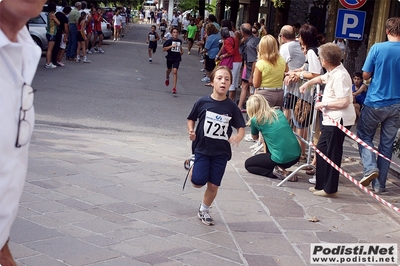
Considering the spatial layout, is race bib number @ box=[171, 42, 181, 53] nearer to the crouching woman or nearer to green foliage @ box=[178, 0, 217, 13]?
the crouching woman

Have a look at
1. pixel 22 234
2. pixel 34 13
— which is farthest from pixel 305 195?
pixel 34 13

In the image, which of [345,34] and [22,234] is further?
[345,34]

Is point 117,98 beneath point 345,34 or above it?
beneath

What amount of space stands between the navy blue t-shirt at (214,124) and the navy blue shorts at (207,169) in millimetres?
65

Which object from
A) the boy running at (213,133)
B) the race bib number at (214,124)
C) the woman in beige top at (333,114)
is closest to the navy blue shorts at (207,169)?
the boy running at (213,133)

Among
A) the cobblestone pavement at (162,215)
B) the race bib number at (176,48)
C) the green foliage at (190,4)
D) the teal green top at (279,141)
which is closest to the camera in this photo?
the cobblestone pavement at (162,215)

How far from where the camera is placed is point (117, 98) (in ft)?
46.3

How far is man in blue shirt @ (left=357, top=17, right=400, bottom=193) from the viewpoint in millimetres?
7336

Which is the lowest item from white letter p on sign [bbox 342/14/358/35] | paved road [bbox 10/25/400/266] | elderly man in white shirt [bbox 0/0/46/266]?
paved road [bbox 10/25/400/266]

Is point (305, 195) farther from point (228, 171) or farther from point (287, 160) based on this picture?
point (228, 171)

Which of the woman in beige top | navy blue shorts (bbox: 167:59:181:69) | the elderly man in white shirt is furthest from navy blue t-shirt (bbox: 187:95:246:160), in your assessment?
navy blue shorts (bbox: 167:59:181:69)

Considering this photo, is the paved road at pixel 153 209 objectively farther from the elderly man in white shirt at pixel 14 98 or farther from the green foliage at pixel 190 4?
the green foliage at pixel 190 4

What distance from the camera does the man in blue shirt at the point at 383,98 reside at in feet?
24.1

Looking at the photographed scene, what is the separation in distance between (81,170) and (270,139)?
2.40 metres
